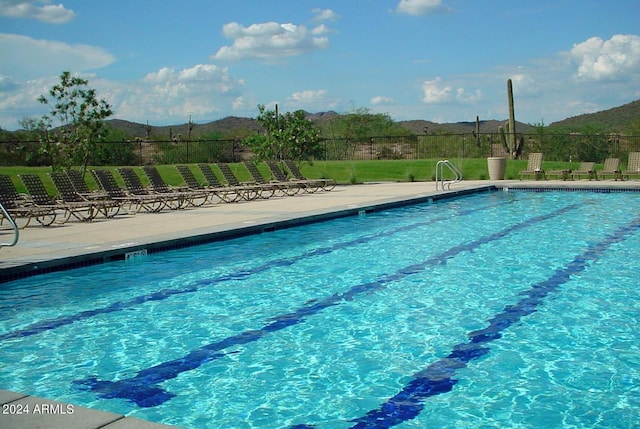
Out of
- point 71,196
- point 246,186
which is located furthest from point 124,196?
point 246,186

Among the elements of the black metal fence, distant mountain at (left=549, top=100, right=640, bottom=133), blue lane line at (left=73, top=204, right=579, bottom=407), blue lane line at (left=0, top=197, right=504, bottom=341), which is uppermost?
distant mountain at (left=549, top=100, right=640, bottom=133)

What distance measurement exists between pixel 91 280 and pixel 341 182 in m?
15.1

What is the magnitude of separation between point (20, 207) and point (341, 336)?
7.65 meters

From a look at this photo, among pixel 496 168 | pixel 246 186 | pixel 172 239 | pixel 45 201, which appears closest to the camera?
pixel 172 239

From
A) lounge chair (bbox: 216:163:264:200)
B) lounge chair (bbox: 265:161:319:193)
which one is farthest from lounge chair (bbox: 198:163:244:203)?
lounge chair (bbox: 265:161:319:193)

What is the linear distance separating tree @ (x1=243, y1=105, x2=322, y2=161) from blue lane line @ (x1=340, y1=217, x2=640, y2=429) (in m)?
13.6

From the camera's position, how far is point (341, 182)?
22953mm

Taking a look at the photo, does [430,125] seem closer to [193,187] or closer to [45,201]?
[193,187]

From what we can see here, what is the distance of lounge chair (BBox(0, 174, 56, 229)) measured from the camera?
11.5 metres

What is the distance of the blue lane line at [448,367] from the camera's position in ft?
14.4

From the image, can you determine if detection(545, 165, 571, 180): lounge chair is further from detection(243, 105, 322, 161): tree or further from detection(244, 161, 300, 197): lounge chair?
detection(244, 161, 300, 197): lounge chair

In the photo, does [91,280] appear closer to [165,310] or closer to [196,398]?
[165,310]

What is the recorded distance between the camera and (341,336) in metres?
6.14

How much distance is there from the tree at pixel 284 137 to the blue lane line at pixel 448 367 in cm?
1364
